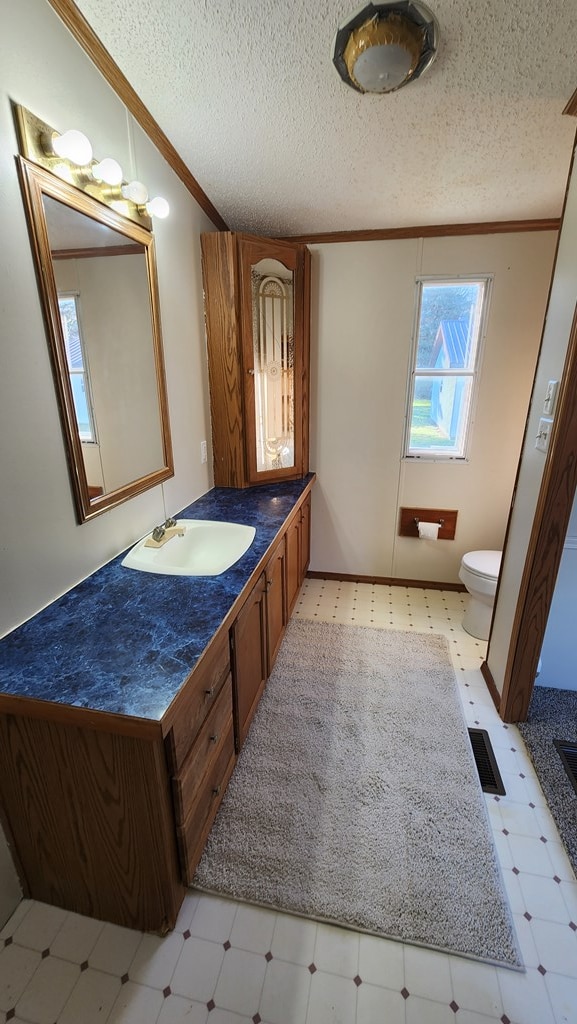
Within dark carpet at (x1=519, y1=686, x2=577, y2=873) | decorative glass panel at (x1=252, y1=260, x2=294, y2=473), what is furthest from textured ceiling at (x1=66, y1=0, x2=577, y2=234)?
dark carpet at (x1=519, y1=686, x2=577, y2=873)

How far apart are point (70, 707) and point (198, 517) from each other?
119 centimetres

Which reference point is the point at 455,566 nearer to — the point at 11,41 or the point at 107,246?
the point at 107,246

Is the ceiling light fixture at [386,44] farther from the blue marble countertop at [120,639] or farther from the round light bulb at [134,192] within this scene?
the blue marble countertop at [120,639]

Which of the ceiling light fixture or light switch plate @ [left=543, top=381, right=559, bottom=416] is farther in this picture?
light switch plate @ [left=543, top=381, right=559, bottom=416]

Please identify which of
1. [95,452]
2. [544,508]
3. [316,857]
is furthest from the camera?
[544,508]

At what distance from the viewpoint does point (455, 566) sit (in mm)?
2994

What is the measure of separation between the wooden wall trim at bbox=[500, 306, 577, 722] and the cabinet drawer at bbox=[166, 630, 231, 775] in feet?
4.09

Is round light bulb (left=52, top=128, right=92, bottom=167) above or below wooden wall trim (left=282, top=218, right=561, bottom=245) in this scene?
below

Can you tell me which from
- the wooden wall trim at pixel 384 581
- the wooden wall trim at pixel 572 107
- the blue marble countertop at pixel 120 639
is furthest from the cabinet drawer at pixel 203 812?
the wooden wall trim at pixel 572 107

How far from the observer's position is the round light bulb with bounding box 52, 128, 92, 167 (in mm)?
1126

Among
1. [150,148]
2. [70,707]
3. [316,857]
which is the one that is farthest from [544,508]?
[150,148]

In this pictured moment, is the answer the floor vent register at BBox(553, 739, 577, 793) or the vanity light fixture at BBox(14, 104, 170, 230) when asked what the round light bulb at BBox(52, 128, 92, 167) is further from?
the floor vent register at BBox(553, 739, 577, 793)

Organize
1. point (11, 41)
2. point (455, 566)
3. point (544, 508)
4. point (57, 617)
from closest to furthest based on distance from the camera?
point (11, 41), point (57, 617), point (544, 508), point (455, 566)

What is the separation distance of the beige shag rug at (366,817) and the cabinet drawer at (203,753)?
330mm
